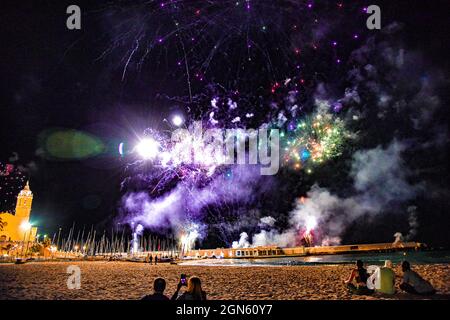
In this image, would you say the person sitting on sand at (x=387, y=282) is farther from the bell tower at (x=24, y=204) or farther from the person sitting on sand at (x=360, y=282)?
the bell tower at (x=24, y=204)

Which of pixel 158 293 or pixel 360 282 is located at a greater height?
pixel 158 293

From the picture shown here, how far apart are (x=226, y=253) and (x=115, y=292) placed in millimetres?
83392

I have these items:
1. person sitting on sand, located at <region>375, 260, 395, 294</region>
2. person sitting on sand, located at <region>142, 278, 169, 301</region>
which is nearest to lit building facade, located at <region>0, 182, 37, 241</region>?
person sitting on sand, located at <region>142, 278, 169, 301</region>

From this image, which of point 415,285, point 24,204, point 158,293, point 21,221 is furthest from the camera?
point 24,204

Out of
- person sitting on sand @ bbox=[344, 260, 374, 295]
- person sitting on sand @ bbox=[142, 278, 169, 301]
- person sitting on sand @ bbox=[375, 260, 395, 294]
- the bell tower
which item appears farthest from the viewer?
the bell tower

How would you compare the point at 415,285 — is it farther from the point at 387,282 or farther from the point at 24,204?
the point at 24,204

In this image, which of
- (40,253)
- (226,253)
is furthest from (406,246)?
(40,253)

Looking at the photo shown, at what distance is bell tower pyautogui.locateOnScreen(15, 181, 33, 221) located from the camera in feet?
302

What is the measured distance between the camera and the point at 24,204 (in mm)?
93062

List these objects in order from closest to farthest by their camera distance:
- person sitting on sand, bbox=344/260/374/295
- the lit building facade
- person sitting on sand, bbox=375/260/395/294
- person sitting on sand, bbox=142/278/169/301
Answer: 1. person sitting on sand, bbox=142/278/169/301
2. person sitting on sand, bbox=375/260/395/294
3. person sitting on sand, bbox=344/260/374/295
4. the lit building facade

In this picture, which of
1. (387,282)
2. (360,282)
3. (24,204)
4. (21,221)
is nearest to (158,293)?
(360,282)

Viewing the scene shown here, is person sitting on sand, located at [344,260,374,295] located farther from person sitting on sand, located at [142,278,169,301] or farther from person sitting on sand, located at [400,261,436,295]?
person sitting on sand, located at [142,278,169,301]
